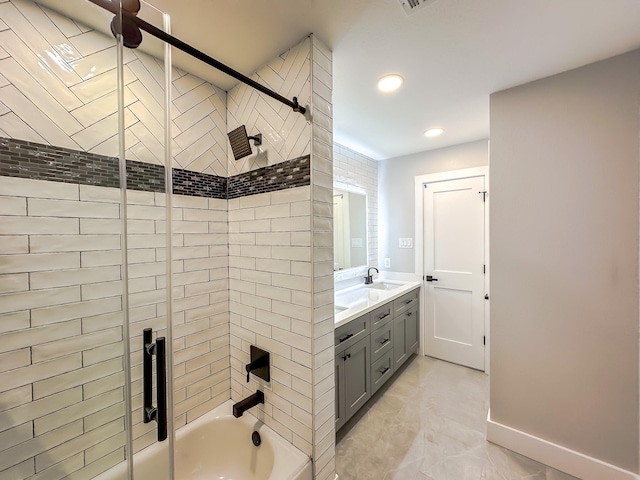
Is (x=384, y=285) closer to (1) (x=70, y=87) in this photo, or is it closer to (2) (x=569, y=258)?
(2) (x=569, y=258)

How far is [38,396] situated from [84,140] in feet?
3.58

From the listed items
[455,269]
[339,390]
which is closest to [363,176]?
[455,269]

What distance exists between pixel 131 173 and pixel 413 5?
5.07 ft

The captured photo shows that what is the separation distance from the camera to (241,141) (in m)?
1.48

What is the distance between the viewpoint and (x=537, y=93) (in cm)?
158

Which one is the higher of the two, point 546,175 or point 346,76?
point 346,76

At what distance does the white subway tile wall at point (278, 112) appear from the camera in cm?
130

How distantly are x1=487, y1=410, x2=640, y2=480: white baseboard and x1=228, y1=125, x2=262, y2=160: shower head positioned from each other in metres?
2.46

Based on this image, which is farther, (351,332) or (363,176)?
(363,176)

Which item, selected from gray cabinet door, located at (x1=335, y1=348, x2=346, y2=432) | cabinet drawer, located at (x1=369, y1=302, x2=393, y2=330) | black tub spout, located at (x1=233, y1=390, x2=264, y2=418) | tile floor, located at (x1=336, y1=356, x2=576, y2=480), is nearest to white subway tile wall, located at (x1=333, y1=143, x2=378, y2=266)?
cabinet drawer, located at (x1=369, y1=302, x2=393, y2=330)

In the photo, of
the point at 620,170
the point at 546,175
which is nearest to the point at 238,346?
the point at 546,175

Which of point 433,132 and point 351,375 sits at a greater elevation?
point 433,132

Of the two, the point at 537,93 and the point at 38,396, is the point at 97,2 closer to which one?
the point at 38,396

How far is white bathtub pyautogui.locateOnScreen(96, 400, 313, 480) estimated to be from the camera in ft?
4.17
